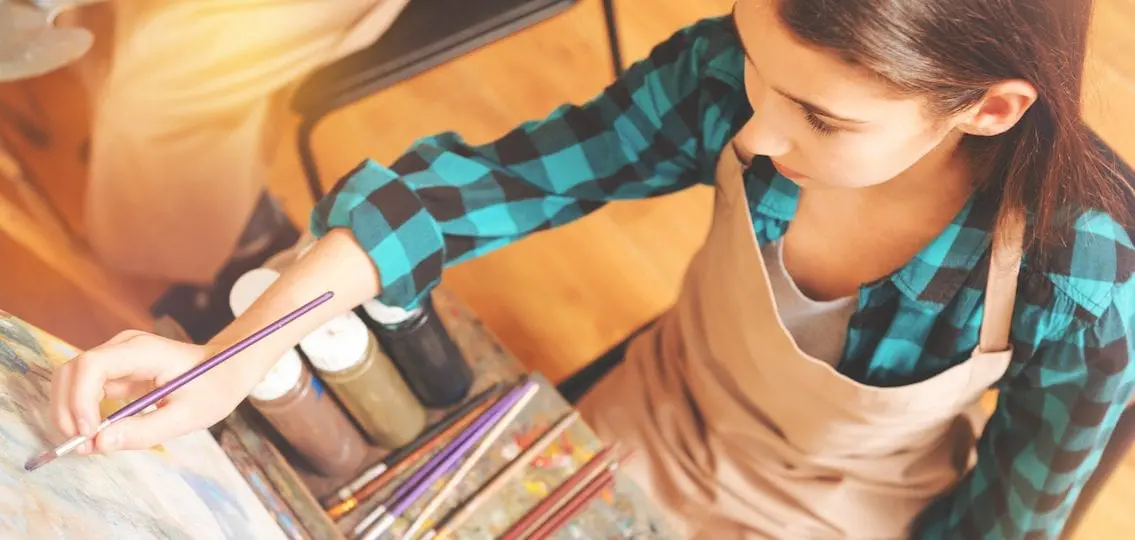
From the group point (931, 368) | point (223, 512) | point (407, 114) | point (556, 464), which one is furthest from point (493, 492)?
point (407, 114)

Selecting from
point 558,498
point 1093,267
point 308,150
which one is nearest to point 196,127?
point 308,150

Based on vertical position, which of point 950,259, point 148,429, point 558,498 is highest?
point 148,429

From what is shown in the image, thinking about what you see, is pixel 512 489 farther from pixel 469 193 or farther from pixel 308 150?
pixel 308 150

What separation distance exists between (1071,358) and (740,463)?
0.32m

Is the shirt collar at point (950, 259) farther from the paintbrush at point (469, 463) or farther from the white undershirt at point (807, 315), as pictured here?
the paintbrush at point (469, 463)

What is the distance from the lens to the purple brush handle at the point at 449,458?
0.64 meters

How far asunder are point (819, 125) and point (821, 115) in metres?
0.01

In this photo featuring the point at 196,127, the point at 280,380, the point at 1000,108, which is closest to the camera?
the point at 1000,108

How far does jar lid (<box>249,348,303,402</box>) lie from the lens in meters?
0.58

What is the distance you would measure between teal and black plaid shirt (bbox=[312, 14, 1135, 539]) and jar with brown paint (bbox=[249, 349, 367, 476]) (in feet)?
0.29

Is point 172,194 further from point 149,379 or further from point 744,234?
point 744,234

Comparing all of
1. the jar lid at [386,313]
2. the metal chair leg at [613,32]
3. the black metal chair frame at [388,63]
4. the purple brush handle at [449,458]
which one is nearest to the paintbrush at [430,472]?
the purple brush handle at [449,458]

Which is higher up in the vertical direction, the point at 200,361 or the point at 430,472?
the point at 200,361

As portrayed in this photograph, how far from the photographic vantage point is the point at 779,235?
671mm
